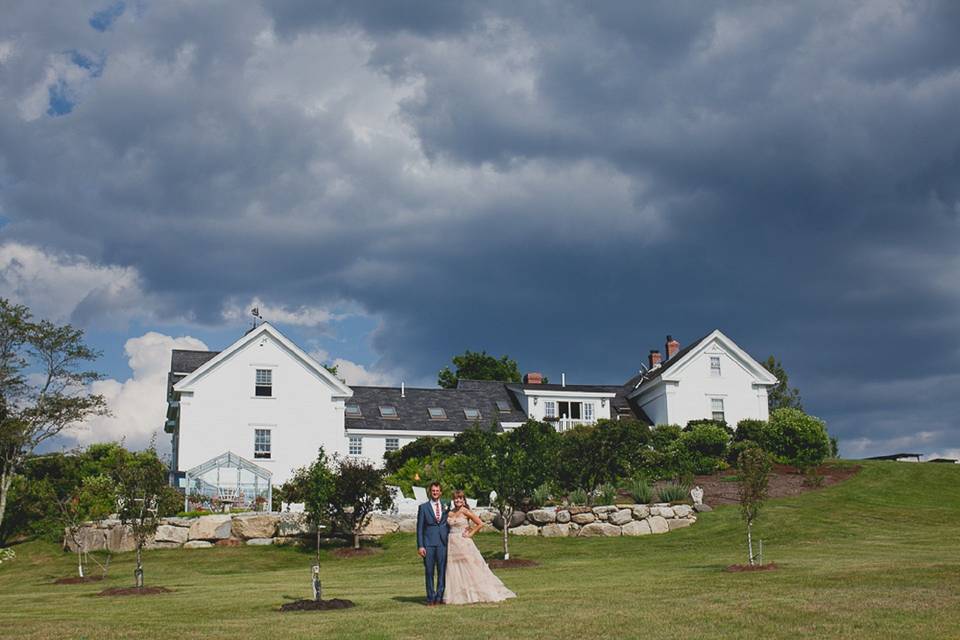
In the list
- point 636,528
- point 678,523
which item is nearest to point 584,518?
point 636,528

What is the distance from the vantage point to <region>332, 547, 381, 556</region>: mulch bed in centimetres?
2953

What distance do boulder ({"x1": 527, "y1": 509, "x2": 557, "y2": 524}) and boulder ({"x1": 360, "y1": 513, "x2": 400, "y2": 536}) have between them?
4.81 meters

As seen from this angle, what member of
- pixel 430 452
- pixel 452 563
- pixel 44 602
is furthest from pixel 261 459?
pixel 452 563

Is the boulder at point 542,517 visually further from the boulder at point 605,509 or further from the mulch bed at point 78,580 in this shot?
the mulch bed at point 78,580

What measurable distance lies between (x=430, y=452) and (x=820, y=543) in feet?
74.3

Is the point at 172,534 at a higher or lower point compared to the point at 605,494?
lower

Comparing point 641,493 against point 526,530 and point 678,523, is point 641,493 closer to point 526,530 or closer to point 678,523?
point 678,523

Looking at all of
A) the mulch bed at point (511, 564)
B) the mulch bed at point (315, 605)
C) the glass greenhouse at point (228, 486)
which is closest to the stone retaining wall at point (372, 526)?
the glass greenhouse at point (228, 486)

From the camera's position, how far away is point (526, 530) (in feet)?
103

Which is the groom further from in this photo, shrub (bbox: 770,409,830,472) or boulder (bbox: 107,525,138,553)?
shrub (bbox: 770,409,830,472)

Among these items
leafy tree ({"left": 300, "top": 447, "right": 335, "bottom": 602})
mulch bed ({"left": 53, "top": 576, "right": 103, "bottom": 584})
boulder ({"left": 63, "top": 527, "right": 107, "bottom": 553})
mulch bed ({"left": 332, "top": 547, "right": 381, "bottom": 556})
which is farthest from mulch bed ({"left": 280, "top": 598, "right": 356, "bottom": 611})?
boulder ({"left": 63, "top": 527, "right": 107, "bottom": 553})

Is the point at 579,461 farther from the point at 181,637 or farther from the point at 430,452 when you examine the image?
the point at 181,637

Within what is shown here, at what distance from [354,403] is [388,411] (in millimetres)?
1918

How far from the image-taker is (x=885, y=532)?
1097 inches
